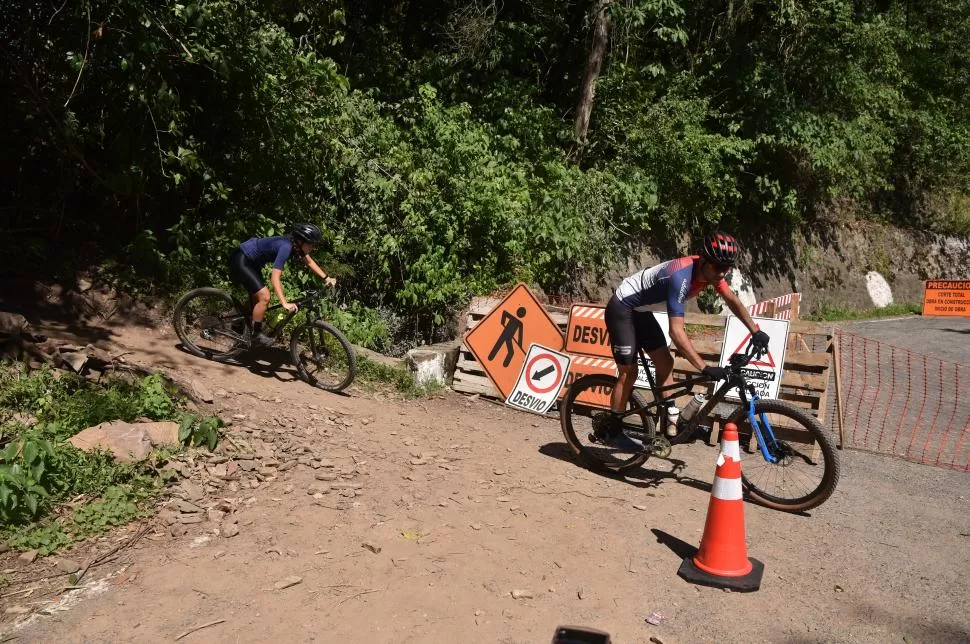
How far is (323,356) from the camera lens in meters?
8.55

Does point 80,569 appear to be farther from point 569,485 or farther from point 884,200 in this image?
point 884,200

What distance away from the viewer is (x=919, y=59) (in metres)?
25.8

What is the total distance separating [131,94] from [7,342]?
10.9 ft

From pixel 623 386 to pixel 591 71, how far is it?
9816 mm

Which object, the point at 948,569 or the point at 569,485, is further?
the point at 569,485

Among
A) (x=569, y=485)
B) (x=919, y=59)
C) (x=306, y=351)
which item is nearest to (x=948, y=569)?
(x=569, y=485)

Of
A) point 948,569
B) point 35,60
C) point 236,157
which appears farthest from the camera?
point 236,157

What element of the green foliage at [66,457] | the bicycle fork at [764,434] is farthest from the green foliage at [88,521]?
the bicycle fork at [764,434]

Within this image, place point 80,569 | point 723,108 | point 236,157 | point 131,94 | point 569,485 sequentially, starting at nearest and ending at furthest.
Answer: point 80,569
point 569,485
point 131,94
point 236,157
point 723,108

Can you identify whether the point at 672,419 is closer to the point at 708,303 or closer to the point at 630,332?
the point at 630,332

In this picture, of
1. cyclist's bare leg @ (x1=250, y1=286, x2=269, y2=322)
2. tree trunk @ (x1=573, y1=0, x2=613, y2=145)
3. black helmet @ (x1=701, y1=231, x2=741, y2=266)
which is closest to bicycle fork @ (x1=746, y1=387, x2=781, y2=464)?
black helmet @ (x1=701, y1=231, x2=741, y2=266)

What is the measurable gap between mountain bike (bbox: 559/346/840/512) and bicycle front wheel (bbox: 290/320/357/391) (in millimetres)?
2677

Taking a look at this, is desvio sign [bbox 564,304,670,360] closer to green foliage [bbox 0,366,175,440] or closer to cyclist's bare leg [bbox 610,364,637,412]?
cyclist's bare leg [bbox 610,364,637,412]

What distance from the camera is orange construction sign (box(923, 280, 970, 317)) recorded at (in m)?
22.2
